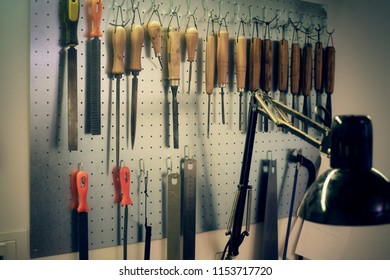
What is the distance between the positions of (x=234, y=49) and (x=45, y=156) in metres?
0.64

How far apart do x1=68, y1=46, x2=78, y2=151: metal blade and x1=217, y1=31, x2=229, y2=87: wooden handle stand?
408mm

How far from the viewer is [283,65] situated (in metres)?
1.53

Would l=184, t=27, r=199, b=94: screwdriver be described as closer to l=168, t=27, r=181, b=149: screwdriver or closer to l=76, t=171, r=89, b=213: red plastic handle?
l=168, t=27, r=181, b=149: screwdriver

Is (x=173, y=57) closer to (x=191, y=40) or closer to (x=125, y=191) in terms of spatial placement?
(x=191, y=40)

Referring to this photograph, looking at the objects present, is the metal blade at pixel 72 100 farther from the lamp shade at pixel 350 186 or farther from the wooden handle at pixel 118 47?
the lamp shade at pixel 350 186

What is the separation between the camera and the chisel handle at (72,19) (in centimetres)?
116

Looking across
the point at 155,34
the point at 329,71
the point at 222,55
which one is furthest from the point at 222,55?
the point at 329,71

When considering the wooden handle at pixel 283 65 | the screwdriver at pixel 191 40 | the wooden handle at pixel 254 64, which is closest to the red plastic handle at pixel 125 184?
the screwdriver at pixel 191 40

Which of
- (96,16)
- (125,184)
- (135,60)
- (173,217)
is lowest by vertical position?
(173,217)

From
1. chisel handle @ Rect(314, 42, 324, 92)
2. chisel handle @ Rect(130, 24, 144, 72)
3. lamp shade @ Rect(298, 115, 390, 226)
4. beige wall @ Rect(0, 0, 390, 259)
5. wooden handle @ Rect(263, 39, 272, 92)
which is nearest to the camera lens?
lamp shade @ Rect(298, 115, 390, 226)

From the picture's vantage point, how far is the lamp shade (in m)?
0.66

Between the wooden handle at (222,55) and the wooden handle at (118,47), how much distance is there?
285 millimetres

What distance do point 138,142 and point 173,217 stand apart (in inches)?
9.1

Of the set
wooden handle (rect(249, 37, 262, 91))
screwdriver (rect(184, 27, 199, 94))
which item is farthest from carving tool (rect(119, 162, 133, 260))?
wooden handle (rect(249, 37, 262, 91))
